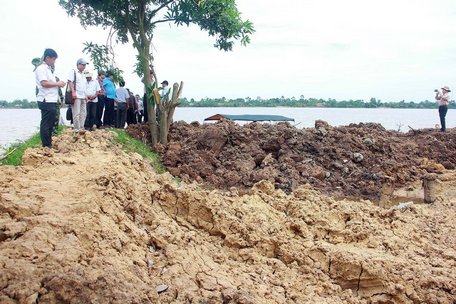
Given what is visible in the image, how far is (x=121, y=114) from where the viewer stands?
13.7 metres

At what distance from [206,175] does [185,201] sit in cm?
638

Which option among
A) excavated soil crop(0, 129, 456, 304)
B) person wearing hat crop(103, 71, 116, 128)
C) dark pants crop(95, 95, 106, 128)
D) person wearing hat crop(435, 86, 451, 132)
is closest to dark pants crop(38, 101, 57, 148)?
excavated soil crop(0, 129, 456, 304)

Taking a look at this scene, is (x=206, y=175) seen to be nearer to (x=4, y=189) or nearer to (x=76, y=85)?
→ (x=76, y=85)

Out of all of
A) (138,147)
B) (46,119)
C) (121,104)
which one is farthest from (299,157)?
(46,119)

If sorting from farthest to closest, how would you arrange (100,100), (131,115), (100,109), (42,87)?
(131,115), (100,109), (100,100), (42,87)

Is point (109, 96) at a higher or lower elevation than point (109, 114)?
higher

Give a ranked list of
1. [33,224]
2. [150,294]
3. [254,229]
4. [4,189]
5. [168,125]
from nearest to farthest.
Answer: [150,294]
[33,224]
[4,189]
[254,229]
[168,125]

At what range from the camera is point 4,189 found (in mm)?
4312

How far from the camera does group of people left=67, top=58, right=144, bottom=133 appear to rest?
9562 mm

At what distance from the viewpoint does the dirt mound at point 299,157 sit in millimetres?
11352

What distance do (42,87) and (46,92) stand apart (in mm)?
87

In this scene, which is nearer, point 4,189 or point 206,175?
point 4,189

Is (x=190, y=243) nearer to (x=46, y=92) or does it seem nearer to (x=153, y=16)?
(x=46, y=92)

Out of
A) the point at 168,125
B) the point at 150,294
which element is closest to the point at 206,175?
the point at 168,125
